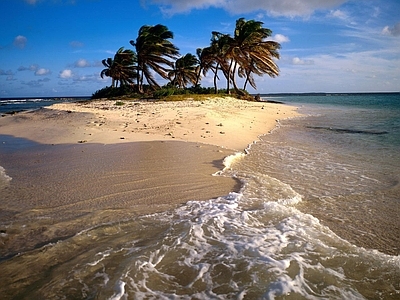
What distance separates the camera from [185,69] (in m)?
40.5

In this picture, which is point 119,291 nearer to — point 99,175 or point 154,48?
point 99,175

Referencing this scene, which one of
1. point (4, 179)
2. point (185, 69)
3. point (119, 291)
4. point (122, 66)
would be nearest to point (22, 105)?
point (122, 66)

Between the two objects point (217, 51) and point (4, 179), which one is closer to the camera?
point (4, 179)

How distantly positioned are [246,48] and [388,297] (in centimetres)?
3011

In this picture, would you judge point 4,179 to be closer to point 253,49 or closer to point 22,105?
point 253,49

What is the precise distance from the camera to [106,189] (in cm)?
440

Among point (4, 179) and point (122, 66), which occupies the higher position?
point (122, 66)

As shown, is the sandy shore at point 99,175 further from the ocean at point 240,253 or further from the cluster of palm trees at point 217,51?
the cluster of palm trees at point 217,51

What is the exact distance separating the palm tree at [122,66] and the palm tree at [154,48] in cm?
357

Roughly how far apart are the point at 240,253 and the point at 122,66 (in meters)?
35.2

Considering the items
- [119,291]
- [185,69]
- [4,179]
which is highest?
[185,69]

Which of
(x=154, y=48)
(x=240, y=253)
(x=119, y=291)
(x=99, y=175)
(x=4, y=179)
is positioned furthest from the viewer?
(x=154, y=48)

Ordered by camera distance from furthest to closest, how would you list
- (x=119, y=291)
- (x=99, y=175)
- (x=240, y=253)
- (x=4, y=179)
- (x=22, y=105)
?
(x=22, y=105) < (x=99, y=175) < (x=4, y=179) < (x=240, y=253) < (x=119, y=291)

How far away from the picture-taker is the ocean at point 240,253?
7.16ft
